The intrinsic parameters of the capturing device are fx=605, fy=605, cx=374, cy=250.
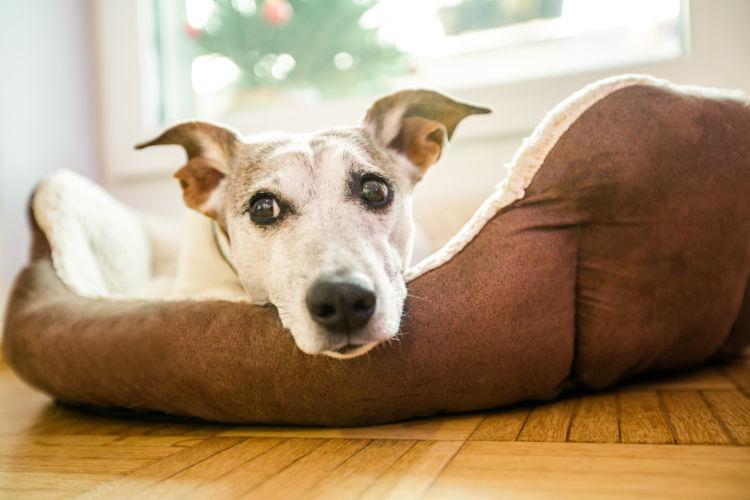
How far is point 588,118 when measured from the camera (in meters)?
1.50

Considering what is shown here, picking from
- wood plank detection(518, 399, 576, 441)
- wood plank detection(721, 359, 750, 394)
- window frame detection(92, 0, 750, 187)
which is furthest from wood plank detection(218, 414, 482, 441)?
window frame detection(92, 0, 750, 187)

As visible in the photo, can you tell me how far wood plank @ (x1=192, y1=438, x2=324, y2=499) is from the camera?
1.03 metres

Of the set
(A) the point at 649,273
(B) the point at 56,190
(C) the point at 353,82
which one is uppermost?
(C) the point at 353,82

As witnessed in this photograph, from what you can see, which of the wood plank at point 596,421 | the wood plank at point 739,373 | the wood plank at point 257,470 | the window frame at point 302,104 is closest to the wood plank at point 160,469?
the wood plank at point 257,470

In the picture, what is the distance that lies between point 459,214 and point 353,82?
4.08 feet

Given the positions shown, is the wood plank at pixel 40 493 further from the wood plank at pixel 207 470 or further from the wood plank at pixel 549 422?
the wood plank at pixel 549 422

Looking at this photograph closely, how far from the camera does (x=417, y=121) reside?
1847 millimetres

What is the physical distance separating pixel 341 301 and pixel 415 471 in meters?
0.34

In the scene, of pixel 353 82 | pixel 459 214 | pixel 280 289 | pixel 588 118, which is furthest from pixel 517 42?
pixel 280 289

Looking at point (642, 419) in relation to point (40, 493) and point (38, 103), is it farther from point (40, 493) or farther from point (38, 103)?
point (38, 103)

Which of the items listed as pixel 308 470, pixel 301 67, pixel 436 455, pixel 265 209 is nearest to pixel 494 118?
pixel 301 67

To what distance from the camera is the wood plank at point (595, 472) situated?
0.92 metres

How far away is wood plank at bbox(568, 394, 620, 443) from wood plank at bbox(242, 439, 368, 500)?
1.45 ft

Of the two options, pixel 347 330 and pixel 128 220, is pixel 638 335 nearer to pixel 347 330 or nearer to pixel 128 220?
pixel 347 330
